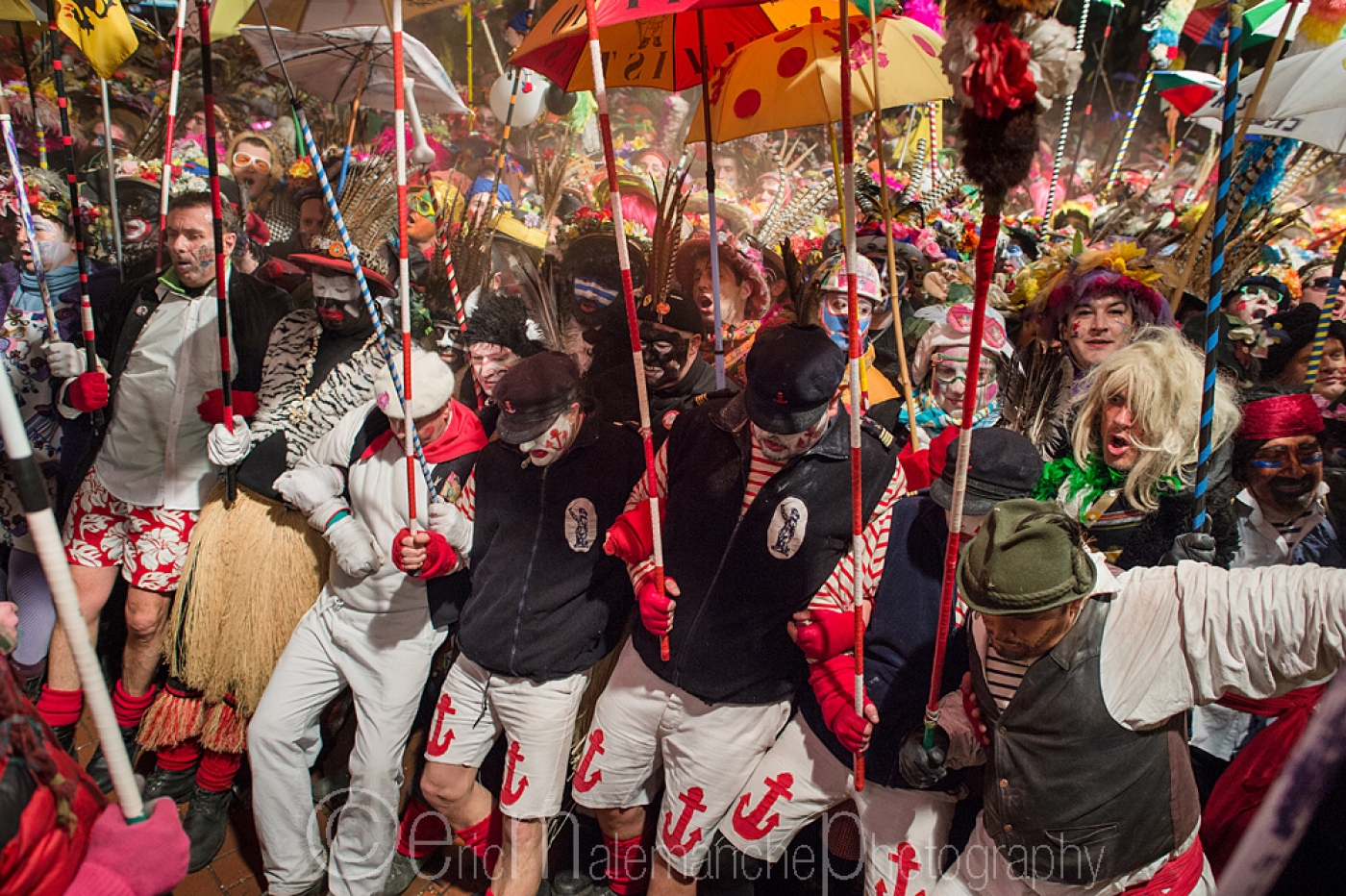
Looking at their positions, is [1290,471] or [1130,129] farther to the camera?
[1130,129]

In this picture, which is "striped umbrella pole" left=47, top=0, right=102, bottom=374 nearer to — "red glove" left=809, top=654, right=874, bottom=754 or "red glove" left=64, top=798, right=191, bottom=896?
"red glove" left=64, top=798, right=191, bottom=896

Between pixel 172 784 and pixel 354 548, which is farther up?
pixel 354 548

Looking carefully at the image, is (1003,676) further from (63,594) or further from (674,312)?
(674,312)

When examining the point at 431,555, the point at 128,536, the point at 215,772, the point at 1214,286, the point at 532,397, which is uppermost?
the point at 1214,286

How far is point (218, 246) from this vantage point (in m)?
2.56

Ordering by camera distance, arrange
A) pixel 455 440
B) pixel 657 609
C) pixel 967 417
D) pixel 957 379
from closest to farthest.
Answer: pixel 967 417 → pixel 657 609 → pixel 455 440 → pixel 957 379

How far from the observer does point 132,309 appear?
306 centimetres

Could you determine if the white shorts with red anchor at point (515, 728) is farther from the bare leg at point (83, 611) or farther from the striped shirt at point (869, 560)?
the bare leg at point (83, 611)

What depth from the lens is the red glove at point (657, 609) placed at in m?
2.17

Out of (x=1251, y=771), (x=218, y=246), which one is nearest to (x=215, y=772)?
(x=218, y=246)

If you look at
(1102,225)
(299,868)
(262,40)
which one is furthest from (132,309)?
(1102,225)

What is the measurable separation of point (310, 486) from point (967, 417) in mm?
2062

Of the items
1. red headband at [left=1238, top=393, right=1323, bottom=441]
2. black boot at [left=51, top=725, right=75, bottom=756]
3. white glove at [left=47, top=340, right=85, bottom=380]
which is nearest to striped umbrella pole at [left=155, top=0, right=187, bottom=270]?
white glove at [left=47, top=340, right=85, bottom=380]

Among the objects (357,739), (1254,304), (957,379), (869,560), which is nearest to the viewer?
(869,560)
